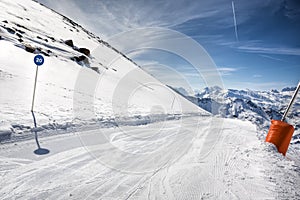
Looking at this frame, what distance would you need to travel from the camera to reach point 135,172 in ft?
13.6

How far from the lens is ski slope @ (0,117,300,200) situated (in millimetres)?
3215

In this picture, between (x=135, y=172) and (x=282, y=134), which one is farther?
(x=282, y=134)

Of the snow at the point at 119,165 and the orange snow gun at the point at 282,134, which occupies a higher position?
the orange snow gun at the point at 282,134

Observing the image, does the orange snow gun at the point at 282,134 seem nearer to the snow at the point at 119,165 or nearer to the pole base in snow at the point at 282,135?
the pole base in snow at the point at 282,135

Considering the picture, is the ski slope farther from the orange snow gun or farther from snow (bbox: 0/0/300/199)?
the orange snow gun

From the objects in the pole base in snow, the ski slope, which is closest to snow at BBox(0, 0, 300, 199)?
the ski slope

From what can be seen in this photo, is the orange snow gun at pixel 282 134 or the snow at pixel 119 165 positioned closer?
the snow at pixel 119 165

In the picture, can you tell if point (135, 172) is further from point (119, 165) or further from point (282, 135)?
point (282, 135)

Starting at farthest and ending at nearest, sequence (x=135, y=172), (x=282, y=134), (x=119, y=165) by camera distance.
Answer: (x=282, y=134) < (x=119, y=165) < (x=135, y=172)

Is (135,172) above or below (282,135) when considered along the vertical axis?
below

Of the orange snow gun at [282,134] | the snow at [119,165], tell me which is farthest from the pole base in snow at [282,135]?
the snow at [119,165]

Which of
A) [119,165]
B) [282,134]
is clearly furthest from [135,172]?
[282,134]

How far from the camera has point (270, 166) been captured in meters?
4.69

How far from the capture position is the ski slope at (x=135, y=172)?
321cm
